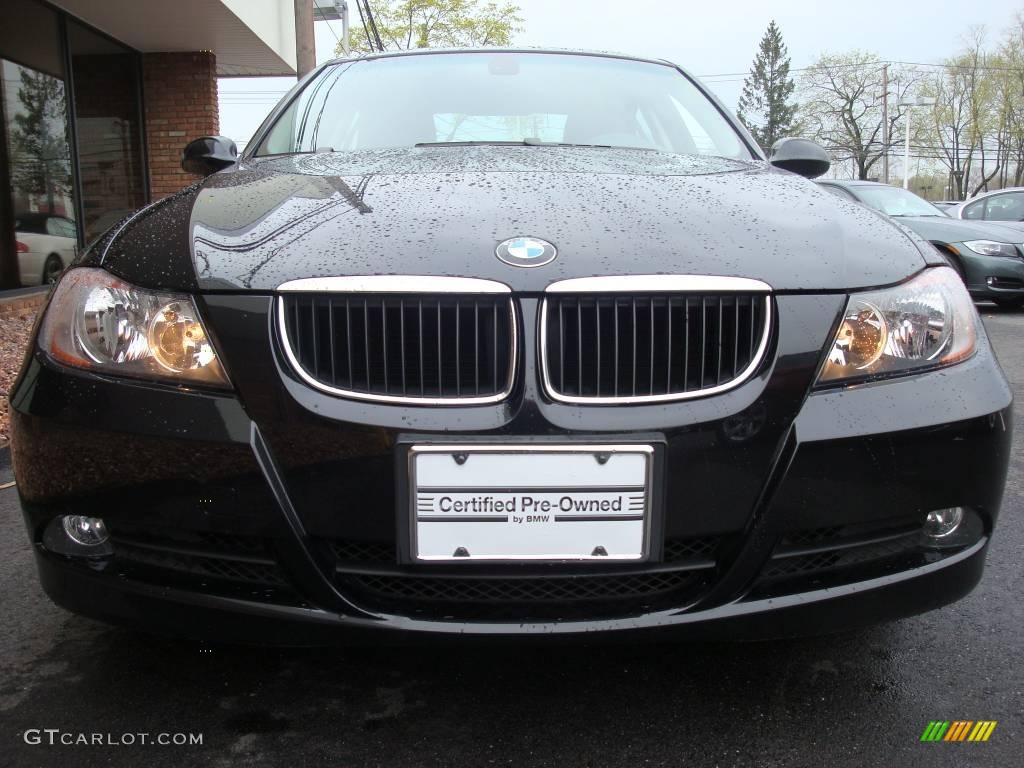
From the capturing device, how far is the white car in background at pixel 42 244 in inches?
309

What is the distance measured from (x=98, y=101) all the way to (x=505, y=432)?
386 inches

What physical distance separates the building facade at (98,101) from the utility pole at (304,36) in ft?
1.18

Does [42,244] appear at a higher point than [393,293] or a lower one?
lower

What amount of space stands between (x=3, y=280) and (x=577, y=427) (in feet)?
25.0

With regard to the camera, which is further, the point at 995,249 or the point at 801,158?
the point at 995,249

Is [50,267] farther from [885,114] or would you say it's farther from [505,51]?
[885,114]

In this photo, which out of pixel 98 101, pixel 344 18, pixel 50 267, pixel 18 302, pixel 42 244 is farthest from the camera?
pixel 344 18

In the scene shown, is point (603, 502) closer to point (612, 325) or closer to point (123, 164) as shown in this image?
point (612, 325)

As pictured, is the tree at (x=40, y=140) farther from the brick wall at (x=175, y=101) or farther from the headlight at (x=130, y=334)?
the headlight at (x=130, y=334)

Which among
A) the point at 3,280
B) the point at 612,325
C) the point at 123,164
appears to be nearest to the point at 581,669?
the point at 612,325

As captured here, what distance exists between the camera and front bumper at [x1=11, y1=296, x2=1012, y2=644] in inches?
54.7

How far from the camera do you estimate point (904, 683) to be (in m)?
1.77

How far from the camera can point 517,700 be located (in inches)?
66.5

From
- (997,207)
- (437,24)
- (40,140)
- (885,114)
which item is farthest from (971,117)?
(40,140)
